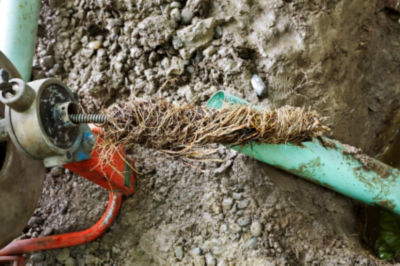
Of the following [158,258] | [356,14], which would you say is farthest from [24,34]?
[356,14]

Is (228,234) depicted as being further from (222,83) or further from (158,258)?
(222,83)

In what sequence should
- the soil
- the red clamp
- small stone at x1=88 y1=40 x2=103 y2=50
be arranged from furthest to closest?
small stone at x1=88 y1=40 x2=103 y2=50, the soil, the red clamp

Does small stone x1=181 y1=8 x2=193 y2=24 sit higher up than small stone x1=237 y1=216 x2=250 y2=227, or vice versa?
small stone x1=181 y1=8 x2=193 y2=24

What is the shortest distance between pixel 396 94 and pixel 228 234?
1573 mm

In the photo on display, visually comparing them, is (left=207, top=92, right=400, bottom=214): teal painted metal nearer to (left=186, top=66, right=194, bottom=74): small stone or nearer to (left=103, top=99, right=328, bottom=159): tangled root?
(left=103, top=99, right=328, bottom=159): tangled root

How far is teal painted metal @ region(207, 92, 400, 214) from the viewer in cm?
168

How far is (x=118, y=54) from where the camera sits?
82.4 inches

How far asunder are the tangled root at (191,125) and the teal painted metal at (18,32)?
0.80 meters

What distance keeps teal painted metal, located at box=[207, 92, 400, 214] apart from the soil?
0.58 ft

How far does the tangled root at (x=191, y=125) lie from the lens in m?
1.39

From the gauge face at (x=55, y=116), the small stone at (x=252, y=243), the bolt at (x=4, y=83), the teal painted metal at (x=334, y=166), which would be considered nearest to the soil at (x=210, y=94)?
the small stone at (x=252, y=243)

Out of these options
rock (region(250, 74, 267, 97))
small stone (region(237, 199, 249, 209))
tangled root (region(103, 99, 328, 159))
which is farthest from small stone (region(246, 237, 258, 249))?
rock (region(250, 74, 267, 97))

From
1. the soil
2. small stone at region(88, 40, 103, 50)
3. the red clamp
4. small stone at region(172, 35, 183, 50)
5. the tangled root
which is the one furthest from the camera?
small stone at region(88, 40, 103, 50)

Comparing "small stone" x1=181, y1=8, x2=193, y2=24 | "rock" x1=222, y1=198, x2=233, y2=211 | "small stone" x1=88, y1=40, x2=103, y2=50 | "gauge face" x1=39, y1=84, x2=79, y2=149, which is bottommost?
"rock" x1=222, y1=198, x2=233, y2=211
